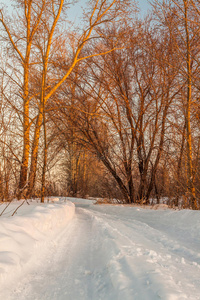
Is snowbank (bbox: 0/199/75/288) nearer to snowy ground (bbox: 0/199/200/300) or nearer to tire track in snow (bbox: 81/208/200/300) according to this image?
snowy ground (bbox: 0/199/200/300)

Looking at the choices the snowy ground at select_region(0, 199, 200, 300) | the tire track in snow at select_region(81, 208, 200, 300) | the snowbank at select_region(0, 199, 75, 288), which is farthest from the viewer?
the snowbank at select_region(0, 199, 75, 288)

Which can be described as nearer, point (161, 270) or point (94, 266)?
point (161, 270)

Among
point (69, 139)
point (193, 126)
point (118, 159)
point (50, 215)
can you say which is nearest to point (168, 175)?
point (193, 126)

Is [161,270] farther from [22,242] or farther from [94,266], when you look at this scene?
[22,242]

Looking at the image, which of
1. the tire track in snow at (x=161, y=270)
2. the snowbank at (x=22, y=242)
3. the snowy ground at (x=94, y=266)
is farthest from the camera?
the snowbank at (x=22, y=242)

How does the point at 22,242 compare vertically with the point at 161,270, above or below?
above

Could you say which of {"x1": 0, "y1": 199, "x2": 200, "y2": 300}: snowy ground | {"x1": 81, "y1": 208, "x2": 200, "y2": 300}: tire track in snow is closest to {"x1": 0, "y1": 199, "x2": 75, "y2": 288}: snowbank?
{"x1": 0, "y1": 199, "x2": 200, "y2": 300}: snowy ground

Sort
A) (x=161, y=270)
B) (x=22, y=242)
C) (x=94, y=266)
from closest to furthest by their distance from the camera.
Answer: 1. (x=161, y=270)
2. (x=94, y=266)
3. (x=22, y=242)

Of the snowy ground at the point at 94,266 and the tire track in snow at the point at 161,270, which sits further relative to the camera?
the snowy ground at the point at 94,266

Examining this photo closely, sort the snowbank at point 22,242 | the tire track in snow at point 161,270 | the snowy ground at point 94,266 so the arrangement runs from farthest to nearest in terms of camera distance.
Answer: the snowbank at point 22,242 → the snowy ground at point 94,266 → the tire track in snow at point 161,270

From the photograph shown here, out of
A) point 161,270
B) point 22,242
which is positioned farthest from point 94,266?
point 22,242

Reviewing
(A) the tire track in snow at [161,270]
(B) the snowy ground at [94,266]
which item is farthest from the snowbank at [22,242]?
(A) the tire track in snow at [161,270]

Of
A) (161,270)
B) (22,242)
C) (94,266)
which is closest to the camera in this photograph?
(161,270)

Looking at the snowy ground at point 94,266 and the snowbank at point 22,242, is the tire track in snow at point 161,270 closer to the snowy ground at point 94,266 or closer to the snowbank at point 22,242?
the snowy ground at point 94,266
